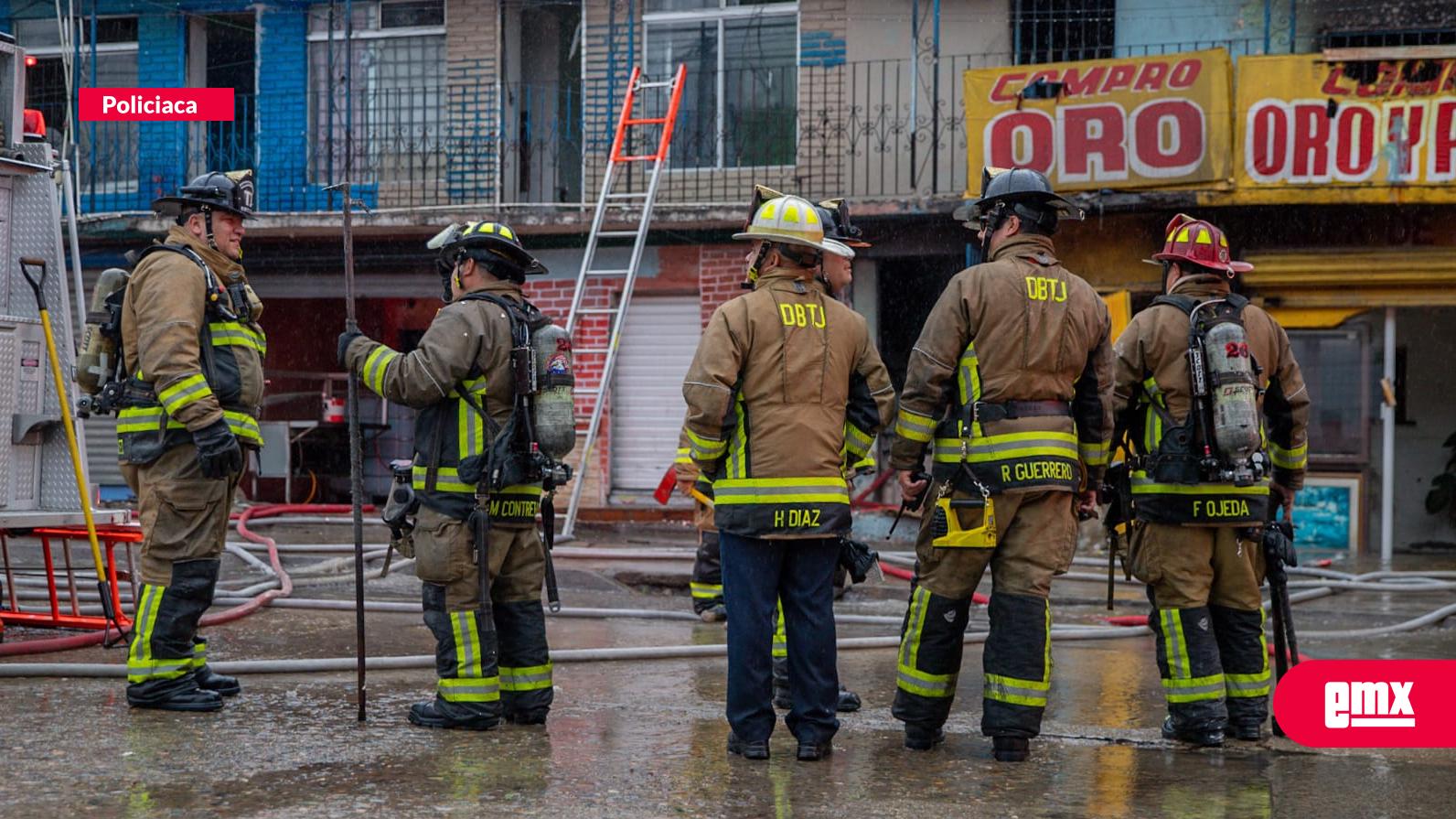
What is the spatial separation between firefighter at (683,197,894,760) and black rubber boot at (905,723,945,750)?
0.37 meters

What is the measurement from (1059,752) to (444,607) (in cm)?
222

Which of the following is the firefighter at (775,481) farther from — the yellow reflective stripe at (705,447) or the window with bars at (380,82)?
the window with bars at (380,82)

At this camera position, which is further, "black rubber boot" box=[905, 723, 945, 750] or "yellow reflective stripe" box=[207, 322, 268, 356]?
"yellow reflective stripe" box=[207, 322, 268, 356]

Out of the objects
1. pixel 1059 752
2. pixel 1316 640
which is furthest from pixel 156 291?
pixel 1316 640

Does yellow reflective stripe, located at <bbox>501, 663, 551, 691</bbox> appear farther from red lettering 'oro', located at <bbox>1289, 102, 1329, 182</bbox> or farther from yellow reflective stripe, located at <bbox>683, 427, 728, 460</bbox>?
red lettering 'oro', located at <bbox>1289, 102, 1329, 182</bbox>

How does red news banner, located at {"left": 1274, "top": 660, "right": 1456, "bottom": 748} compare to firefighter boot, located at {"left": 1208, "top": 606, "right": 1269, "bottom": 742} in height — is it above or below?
below

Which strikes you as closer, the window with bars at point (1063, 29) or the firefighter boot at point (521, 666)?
the firefighter boot at point (521, 666)

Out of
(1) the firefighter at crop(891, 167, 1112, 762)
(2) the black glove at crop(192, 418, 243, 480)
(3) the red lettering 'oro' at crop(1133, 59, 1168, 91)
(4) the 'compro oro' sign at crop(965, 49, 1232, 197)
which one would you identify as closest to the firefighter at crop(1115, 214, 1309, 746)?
(1) the firefighter at crop(891, 167, 1112, 762)

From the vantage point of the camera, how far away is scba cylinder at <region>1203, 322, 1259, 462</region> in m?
5.57

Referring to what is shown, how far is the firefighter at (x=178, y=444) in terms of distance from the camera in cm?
570

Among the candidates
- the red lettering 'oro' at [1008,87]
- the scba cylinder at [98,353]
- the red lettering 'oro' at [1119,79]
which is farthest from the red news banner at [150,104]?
the scba cylinder at [98,353]

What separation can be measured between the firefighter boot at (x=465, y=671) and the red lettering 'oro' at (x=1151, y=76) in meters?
9.29

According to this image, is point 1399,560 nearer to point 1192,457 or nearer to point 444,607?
point 1192,457

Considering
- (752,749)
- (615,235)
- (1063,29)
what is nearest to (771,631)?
(752,749)
